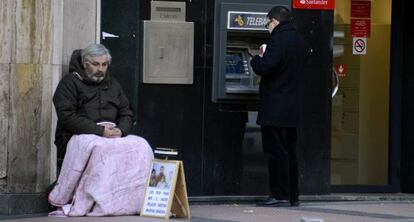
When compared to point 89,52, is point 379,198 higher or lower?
lower

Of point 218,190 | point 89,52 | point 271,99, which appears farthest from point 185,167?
point 89,52

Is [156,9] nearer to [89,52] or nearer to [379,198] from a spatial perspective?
[89,52]

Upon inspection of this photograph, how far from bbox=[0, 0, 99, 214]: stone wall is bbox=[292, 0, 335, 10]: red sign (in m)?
2.37

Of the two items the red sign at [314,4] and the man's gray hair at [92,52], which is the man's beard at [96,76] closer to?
the man's gray hair at [92,52]

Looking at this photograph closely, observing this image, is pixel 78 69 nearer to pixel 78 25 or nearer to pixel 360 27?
pixel 78 25

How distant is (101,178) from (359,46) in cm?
363

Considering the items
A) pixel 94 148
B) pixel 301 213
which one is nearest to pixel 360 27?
pixel 301 213

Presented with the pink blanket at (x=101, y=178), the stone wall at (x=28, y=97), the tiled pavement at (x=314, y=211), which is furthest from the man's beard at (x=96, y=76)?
the tiled pavement at (x=314, y=211)

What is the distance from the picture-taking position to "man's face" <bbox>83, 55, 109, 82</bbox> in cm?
753

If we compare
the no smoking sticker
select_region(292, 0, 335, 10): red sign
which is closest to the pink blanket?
select_region(292, 0, 335, 10): red sign

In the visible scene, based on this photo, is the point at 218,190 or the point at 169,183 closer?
the point at 169,183

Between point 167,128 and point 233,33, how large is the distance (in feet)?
3.61

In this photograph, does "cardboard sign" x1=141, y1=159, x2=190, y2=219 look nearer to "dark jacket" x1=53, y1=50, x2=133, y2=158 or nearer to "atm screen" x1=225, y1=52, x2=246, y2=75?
"dark jacket" x1=53, y1=50, x2=133, y2=158

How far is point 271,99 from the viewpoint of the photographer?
816cm
